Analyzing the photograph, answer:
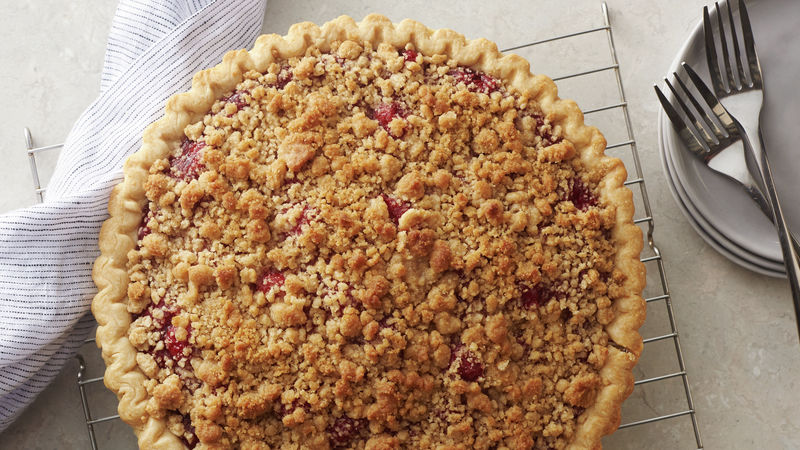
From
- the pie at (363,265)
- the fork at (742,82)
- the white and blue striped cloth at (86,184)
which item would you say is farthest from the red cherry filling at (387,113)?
the fork at (742,82)

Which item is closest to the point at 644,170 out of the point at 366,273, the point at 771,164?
the point at 771,164

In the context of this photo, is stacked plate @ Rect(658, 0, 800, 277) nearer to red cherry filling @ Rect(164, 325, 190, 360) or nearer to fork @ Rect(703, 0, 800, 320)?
fork @ Rect(703, 0, 800, 320)

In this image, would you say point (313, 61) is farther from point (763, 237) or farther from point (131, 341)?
point (763, 237)

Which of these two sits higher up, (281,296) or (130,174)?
(130,174)

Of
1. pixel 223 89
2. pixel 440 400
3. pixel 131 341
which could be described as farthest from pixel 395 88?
pixel 131 341

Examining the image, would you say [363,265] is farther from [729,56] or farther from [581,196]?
[729,56]

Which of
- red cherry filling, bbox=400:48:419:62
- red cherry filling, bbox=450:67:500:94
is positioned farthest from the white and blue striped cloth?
red cherry filling, bbox=450:67:500:94

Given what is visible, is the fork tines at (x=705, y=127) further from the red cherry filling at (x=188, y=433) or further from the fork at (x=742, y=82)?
the red cherry filling at (x=188, y=433)
